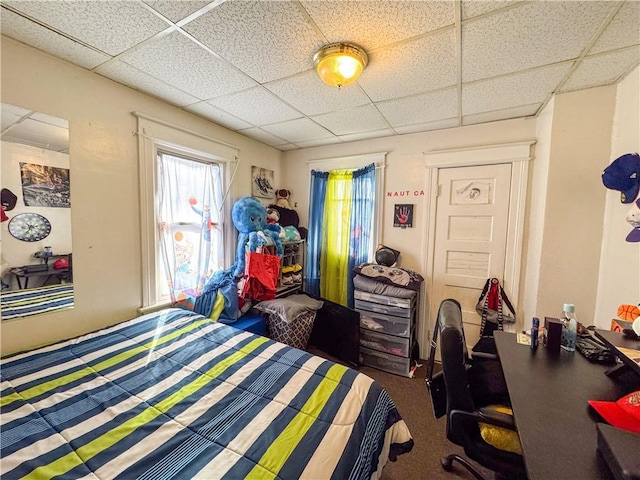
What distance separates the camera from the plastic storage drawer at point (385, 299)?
244 centimetres

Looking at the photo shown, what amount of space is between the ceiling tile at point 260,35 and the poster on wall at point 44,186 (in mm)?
1200

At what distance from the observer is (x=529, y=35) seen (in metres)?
1.27

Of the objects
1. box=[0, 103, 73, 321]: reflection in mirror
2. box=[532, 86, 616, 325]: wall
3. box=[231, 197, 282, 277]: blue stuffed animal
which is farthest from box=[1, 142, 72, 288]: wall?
box=[532, 86, 616, 325]: wall

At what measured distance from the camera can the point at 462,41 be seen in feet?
4.36

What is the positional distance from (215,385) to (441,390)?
124 cm

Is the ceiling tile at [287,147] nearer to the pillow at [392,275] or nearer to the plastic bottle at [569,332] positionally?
the pillow at [392,275]

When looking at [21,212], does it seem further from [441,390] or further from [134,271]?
[441,390]

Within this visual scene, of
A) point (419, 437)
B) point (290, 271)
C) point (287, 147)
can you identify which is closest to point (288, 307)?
point (290, 271)

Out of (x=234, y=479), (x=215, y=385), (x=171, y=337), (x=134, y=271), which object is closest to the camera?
(x=234, y=479)

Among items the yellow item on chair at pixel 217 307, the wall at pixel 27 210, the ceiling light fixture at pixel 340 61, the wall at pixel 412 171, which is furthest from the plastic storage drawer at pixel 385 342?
the wall at pixel 27 210

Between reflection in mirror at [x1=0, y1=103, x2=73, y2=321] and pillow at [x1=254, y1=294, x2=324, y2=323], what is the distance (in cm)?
146

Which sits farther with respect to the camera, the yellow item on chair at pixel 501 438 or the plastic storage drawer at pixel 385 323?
the plastic storage drawer at pixel 385 323

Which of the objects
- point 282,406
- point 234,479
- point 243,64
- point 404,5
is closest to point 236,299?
point 282,406

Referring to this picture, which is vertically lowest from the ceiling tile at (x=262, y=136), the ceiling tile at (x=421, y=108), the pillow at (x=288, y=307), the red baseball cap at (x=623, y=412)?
the pillow at (x=288, y=307)
